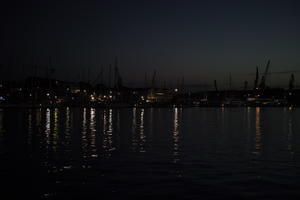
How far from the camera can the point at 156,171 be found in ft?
57.2

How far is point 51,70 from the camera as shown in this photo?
156 m

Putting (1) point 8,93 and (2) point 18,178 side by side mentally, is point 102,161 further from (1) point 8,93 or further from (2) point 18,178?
(1) point 8,93

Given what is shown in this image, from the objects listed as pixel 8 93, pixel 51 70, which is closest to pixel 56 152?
pixel 51 70

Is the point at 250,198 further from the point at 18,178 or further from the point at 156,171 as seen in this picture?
the point at 18,178

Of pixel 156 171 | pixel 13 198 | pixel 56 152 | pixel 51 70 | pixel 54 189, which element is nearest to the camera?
pixel 13 198

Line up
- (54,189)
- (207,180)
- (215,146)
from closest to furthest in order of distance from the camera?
1. (54,189)
2. (207,180)
3. (215,146)

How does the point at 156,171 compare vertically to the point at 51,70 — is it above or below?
below

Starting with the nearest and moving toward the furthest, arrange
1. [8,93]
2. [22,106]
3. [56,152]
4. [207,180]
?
1. [207,180]
2. [56,152]
3. [22,106]
4. [8,93]

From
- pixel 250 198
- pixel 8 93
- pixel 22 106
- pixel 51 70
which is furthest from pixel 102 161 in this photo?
pixel 8 93

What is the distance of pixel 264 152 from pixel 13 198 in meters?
16.9

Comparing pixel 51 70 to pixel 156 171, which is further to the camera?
pixel 51 70

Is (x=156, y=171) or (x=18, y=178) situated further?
(x=156, y=171)

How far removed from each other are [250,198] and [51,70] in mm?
151333

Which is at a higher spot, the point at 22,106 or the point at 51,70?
the point at 51,70
